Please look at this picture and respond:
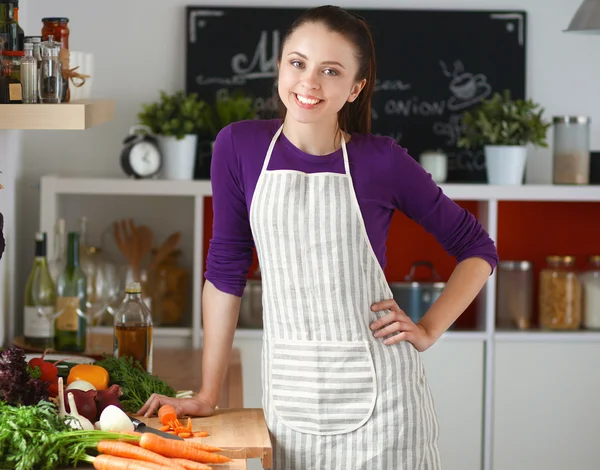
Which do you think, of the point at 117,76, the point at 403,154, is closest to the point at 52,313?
the point at 117,76

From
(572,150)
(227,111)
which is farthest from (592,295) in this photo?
(227,111)

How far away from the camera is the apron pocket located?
175 cm

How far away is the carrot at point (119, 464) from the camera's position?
58.8 inches

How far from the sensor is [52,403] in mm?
1683

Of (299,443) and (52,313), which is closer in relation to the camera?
(299,443)

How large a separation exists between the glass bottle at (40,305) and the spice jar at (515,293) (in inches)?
65.7

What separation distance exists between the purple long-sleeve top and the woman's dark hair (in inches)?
1.9

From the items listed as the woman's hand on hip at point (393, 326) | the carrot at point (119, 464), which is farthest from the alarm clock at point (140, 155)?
the carrot at point (119, 464)

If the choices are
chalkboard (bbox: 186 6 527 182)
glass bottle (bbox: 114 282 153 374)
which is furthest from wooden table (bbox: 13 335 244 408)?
chalkboard (bbox: 186 6 527 182)

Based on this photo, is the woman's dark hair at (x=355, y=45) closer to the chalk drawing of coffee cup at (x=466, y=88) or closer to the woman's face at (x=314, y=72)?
the woman's face at (x=314, y=72)

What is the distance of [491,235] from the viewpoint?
11.3 ft

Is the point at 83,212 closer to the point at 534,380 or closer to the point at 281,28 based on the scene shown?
the point at 281,28

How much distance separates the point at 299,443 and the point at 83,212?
2.16 metres

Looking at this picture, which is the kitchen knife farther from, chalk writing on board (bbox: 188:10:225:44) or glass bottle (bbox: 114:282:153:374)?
chalk writing on board (bbox: 188:10:225:44)
